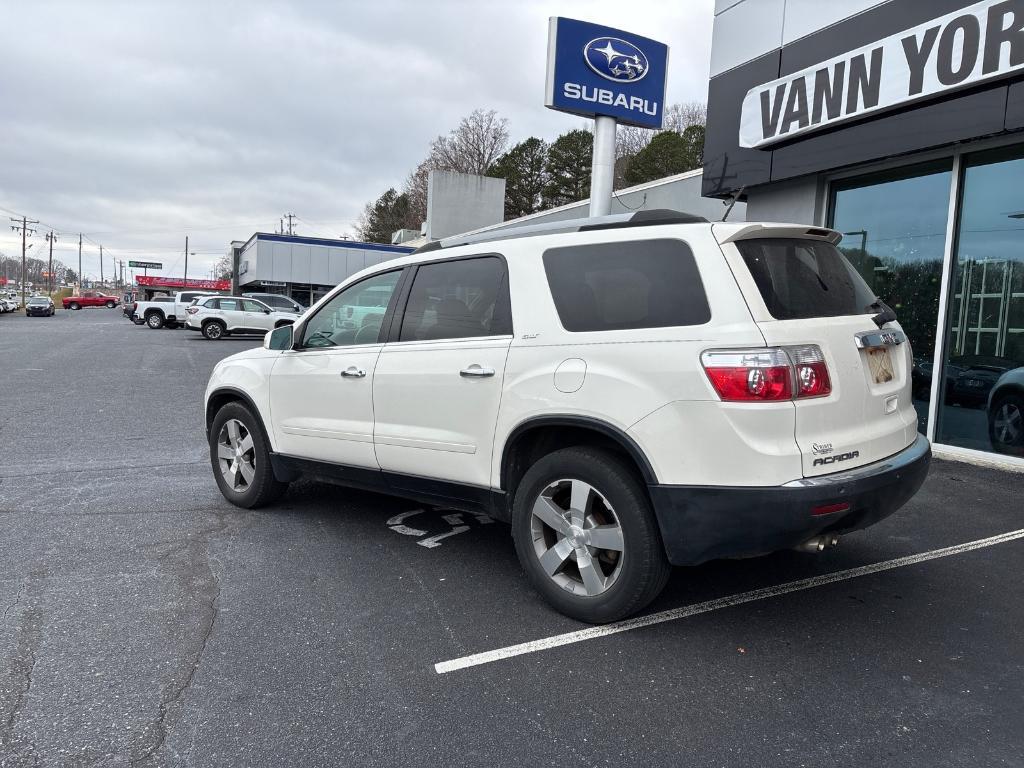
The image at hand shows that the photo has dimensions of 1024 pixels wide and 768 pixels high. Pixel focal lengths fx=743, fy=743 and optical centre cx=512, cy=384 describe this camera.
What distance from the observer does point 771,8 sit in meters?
9.11

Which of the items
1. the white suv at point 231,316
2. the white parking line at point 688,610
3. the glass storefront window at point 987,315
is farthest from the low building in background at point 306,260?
the white parking line at point 688,610

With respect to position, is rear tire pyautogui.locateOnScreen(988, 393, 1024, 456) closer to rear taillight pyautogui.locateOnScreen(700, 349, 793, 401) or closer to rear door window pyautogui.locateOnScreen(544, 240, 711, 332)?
rear taillight pyautogui.locateOnScreen(700, 349, 793, 401)

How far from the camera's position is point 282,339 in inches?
198

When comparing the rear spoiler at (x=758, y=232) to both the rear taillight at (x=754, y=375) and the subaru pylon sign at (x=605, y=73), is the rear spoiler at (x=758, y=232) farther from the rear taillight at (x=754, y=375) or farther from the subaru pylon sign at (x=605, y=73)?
the subaru pylon sign at (x=605, y=73)

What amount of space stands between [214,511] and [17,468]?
246 centimetres

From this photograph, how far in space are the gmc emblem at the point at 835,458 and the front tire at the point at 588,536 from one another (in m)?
0.71

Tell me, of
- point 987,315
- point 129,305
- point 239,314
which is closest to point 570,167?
point 239,314

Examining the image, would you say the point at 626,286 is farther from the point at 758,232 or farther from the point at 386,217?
the point at 386,217

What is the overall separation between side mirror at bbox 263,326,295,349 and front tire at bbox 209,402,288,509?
1.81 ft

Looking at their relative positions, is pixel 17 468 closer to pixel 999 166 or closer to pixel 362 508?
pixel 362 508

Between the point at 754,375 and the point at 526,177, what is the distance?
5057 centimetres

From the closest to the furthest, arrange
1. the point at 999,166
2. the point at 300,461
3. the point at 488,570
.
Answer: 1. the point at 488,570
2. the point at 300,461
3. the point at 999,166

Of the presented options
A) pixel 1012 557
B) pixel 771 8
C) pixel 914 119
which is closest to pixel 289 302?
pixel 771 8

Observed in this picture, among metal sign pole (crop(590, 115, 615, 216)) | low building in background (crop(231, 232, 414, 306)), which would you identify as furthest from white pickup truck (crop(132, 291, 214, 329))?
metal sign pole (crop(590, 115, 615, 216))
